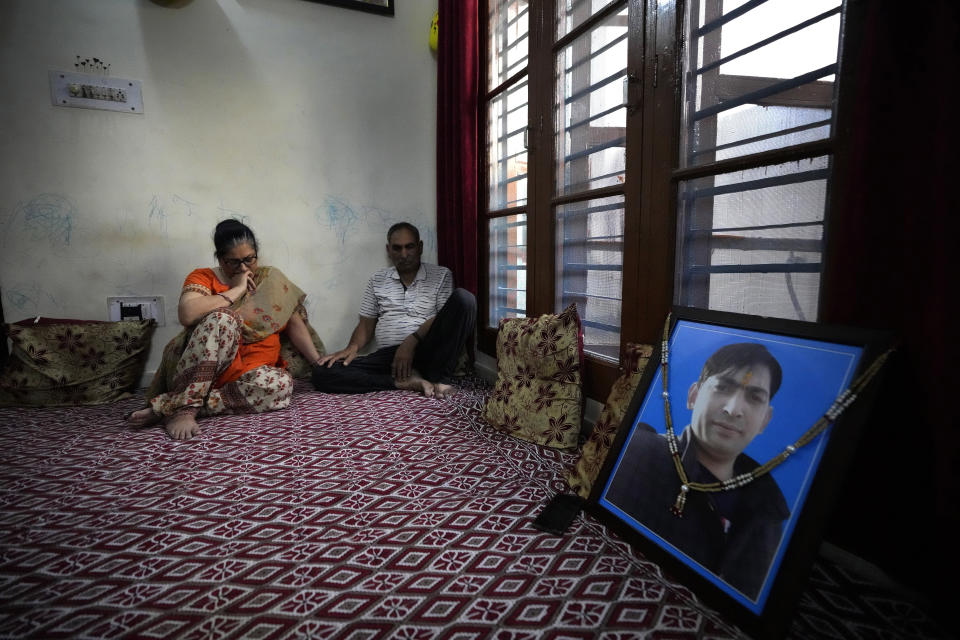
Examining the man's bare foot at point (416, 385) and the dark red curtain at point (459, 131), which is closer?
the man's bare foot at point (416, 385)

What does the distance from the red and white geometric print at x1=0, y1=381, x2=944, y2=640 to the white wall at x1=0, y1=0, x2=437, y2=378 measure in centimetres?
107

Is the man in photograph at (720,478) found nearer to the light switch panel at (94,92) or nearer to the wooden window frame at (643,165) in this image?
the wooden window frame at (643,165)

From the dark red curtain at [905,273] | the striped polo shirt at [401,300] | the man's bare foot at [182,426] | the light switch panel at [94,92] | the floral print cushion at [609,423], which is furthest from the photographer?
the striped polo shirt at [401,300]

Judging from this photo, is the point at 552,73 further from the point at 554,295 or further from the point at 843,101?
the point at 843,101

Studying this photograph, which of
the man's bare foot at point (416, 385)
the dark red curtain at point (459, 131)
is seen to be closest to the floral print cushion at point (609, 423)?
the man's bare foot at point (416, 385)

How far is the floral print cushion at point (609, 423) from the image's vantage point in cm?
127

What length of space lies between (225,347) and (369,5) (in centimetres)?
215

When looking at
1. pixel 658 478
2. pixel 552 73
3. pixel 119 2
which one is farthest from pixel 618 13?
pixel 119 2

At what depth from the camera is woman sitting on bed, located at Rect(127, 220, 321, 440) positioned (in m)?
1.87

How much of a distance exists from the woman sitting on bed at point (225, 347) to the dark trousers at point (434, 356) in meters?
0.26

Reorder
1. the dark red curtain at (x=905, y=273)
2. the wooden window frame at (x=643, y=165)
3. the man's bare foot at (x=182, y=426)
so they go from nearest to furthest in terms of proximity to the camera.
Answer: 1. the dark red curtain at (x=905, y=273)
2. the wooden window frame at (x=643, y=165)
3. the man's bare foot at (x=182, y=426)

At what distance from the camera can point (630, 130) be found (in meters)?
1.51

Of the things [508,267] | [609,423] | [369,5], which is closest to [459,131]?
[508,267]

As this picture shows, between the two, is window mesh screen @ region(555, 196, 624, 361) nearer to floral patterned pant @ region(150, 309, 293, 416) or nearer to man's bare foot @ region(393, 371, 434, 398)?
man's bare foot @ region(393, 371, 434, 398)
